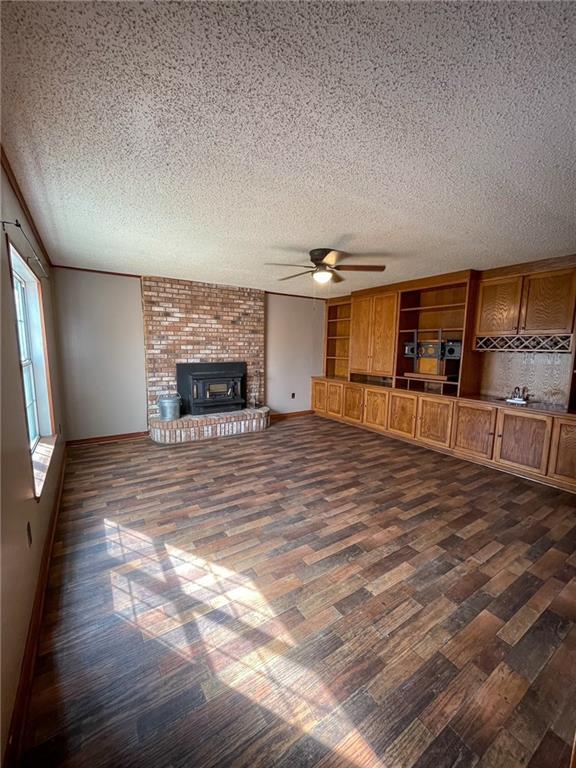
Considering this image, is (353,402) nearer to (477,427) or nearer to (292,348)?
(292,348)

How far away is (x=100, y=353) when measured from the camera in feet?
15.4

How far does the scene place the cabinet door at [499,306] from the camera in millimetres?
3967

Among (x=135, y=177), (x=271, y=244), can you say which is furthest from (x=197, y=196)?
(x=271, y=244)

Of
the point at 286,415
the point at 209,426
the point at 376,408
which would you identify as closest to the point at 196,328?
the point at 209,426

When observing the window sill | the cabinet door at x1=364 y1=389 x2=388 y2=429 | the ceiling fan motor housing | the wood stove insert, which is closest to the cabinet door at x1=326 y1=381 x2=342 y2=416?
the cabinet door at x1=364 y1=389 x2=388 y2=429

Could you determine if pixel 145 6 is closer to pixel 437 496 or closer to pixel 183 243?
pixel 183 243

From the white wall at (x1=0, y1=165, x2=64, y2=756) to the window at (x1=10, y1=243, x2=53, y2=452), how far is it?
924mm

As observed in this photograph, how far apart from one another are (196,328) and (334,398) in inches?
118

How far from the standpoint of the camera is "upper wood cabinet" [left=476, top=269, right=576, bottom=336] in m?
3.57

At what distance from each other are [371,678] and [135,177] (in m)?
3.03

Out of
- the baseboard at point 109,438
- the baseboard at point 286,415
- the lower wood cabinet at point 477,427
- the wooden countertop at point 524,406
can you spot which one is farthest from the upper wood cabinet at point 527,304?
the baseboard at point 109,438

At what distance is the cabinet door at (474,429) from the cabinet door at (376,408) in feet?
3.93

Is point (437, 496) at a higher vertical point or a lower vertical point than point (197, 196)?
lower

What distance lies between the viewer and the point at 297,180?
201 cm
